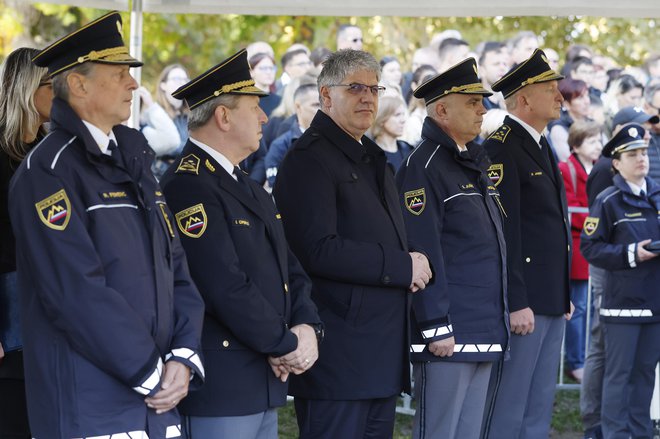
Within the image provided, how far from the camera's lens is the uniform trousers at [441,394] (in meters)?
5.01

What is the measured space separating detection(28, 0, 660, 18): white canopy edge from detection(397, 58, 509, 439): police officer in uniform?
1325mm

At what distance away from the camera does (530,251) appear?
559cm

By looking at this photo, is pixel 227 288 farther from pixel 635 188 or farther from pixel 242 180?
pixel 635 188

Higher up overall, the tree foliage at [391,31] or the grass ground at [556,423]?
the tree foliage at [391,31]

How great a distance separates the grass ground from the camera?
23.3ft

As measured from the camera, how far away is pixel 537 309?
5.58 metres

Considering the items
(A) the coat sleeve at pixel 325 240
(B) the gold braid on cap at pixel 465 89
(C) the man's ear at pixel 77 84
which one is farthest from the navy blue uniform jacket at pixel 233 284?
(B) the gold braid on cap at pixel 465 89

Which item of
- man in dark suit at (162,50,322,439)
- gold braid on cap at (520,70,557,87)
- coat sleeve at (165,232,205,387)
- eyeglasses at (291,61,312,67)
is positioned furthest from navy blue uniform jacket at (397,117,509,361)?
eyeglasses at (291,61,312,67)

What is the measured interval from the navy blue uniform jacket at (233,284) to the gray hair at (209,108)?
0.14m

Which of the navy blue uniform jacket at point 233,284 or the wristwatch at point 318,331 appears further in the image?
the wristwatch at point 318,331

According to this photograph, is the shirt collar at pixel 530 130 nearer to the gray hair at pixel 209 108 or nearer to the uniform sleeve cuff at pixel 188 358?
the gray hair at pixel 209 108

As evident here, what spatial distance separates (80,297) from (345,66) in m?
1.97

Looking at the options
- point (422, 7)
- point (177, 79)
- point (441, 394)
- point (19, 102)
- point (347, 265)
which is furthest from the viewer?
point (177, 79)

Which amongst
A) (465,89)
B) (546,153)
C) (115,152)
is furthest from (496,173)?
(115,152)
